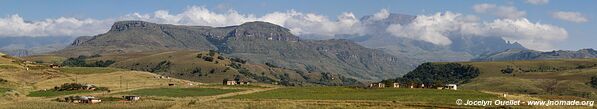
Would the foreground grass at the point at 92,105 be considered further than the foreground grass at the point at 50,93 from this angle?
No

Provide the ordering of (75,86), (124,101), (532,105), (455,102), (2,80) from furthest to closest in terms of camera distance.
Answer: (2,80), (75,86), (124,101), (455,102), (532,105)

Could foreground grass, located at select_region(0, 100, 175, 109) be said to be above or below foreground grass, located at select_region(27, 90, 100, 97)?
below

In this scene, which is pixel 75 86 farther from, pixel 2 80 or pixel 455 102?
pixel 455 102

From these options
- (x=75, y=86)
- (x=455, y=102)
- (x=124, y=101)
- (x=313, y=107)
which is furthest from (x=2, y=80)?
(x=455, y=102)


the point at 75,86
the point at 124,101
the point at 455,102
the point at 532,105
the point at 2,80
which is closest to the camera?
the point at 532,105

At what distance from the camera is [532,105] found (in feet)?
303

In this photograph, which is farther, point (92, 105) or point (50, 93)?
point (50, 93)

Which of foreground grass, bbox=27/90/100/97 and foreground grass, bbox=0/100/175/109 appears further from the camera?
foreground grass, bbox=27/90/100/97

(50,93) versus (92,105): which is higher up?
(50,93)

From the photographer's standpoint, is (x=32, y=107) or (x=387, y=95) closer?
(x=32, y=107)

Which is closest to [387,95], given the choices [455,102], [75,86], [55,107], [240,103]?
[455,102]

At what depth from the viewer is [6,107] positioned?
100m

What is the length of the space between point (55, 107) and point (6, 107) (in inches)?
265

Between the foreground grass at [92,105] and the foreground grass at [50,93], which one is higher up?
the foreground grass at [50,93]
